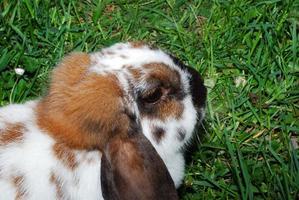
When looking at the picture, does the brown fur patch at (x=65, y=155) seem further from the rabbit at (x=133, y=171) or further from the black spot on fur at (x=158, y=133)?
the black spot on fur at (x=158, y=133)

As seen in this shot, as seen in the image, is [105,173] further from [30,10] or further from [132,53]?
[30,10]

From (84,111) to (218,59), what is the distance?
1557 millimetres

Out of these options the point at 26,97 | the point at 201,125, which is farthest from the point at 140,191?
the point at 26,97

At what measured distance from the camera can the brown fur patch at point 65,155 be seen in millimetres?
5223

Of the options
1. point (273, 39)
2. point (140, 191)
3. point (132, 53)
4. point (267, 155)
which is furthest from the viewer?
point (273, 39)

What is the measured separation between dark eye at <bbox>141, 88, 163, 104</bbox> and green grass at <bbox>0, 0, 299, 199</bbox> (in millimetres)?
681

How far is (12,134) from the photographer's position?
5.27 meters

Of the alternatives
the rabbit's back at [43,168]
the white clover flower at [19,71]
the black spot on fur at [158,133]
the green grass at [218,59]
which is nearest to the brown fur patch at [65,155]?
the rabbit's back at [43,168]

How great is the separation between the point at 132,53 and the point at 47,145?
2.31 feet

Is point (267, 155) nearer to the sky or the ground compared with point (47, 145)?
nearer to the ground

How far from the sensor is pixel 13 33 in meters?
6.54

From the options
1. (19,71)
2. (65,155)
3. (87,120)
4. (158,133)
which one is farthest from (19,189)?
(19,71)

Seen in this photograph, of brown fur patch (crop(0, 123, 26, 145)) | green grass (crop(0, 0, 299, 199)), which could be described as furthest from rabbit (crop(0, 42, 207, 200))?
green grass (crop(0, 0, 299, 199))

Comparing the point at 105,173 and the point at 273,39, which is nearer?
the point at 105,173
